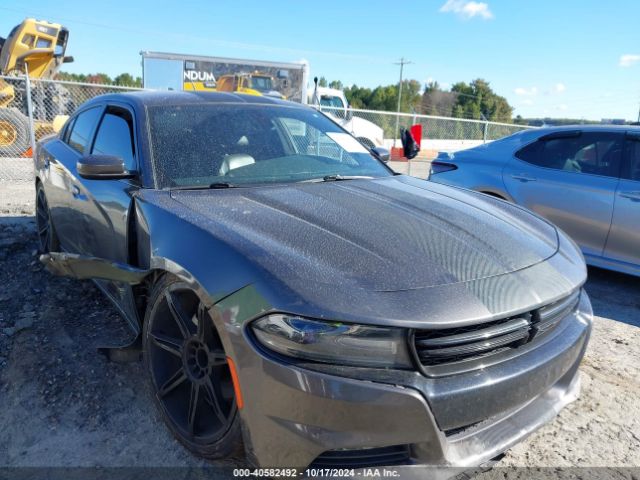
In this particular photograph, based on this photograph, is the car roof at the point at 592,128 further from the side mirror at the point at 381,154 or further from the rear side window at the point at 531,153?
the side mirror at the point at 381,154

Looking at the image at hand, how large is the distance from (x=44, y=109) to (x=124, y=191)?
1123cm

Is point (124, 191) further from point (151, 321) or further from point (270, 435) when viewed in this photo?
point (270, 435)

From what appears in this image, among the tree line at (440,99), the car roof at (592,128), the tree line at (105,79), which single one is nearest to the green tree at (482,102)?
the tree line at (440,99)

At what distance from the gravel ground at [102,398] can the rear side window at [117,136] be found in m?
1.18

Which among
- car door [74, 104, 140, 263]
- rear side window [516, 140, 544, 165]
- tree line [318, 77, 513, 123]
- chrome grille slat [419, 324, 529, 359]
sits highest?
tree line [318, 77, 513, 123]

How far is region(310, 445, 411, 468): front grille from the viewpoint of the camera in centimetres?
164

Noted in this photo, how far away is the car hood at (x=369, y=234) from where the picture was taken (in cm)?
181

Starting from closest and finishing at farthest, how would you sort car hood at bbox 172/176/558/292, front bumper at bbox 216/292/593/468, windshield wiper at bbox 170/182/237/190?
front bumper at bbox 216/292/593/468 → car hood at bbox 172/176/558/292 → windshield wiper at bbox 170/182/237/190

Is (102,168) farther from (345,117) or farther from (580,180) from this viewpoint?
(345,117)

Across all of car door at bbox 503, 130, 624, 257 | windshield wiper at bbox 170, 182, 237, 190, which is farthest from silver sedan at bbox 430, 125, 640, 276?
windshield wiper at bbox 170, 182, 237, 190

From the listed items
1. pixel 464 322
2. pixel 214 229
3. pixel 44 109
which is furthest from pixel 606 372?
pixel 44 109

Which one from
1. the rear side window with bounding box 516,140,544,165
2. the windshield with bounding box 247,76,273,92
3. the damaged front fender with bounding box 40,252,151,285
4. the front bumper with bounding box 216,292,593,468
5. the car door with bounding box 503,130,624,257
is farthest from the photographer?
the windshield with bounding box 247,76,273,92

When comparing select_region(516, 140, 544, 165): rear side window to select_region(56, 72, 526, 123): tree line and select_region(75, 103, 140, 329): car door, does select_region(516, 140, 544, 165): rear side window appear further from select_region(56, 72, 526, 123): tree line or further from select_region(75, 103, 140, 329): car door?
select_region(56, 72, 526, 123): tree line

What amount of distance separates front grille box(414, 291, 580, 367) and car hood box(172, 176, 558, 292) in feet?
0.60
